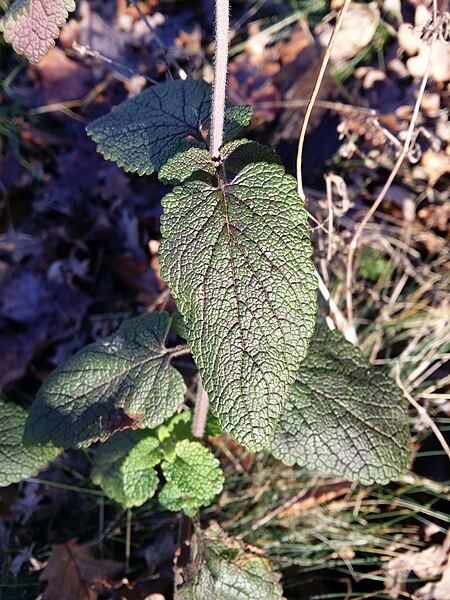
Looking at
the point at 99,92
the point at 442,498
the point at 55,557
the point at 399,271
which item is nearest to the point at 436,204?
the point at 399,271

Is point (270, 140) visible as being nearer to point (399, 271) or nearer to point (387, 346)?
point (399, 271)

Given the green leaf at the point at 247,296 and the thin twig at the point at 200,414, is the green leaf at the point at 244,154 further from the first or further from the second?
the thin twig at the point at 200,414

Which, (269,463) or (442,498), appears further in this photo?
(269,463)

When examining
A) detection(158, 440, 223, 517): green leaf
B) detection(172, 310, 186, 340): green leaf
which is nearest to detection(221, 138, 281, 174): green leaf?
detection(172, 310, 186, 340): green leaf

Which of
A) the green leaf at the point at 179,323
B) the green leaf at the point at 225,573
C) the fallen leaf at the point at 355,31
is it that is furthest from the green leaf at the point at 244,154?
the fallen leaf at the point at 355,31

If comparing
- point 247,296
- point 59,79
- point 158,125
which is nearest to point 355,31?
point 59,79

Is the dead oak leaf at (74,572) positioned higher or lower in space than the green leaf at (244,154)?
lower
